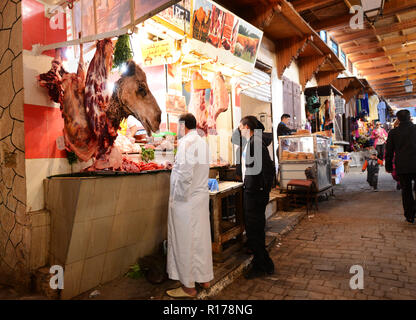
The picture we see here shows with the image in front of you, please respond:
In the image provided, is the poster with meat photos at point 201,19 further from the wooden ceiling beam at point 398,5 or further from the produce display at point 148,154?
the wooden ceiling beam at point 398,5

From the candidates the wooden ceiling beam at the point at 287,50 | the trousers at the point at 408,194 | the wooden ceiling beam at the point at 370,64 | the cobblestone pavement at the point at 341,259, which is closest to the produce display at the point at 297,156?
the cobblestone pavement at the point at 341,259

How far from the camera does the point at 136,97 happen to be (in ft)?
12.2

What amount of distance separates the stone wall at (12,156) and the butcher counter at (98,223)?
322 millimetres

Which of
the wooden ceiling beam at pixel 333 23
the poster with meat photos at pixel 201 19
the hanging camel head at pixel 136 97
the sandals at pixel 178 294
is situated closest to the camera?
the sandals at pixel 178 294

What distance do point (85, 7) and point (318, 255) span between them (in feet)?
17.1

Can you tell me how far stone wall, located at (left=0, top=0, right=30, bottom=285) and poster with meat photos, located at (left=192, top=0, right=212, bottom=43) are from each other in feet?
9.93

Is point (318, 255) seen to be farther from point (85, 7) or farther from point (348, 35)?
point (348, 35)

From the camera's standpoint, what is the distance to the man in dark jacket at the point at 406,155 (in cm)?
626

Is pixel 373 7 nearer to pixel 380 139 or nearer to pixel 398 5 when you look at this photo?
pixel 398 5

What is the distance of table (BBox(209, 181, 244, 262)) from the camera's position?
441 cm

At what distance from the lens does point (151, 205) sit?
4.28 meters

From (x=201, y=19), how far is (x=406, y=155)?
531 cm

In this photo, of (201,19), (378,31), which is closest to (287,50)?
(378,31)
